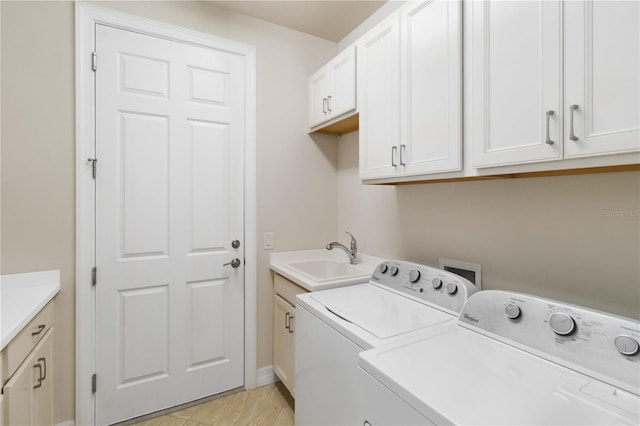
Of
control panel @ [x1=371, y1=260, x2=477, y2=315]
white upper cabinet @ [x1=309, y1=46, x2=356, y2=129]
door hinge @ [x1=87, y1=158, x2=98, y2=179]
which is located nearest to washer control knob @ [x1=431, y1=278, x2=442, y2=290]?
control panel @ [x1=371, y1=260, x2=477, y2=315]

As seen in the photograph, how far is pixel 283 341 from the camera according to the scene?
6.92 ft

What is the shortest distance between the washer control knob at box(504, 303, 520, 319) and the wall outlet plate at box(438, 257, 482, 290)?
1.41 ft

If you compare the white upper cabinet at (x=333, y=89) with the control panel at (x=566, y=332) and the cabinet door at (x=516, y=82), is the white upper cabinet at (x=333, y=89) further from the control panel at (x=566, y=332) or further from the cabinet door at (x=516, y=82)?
the control panel at (x=566, y=332)

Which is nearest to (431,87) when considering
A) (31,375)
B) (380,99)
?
(380,99)

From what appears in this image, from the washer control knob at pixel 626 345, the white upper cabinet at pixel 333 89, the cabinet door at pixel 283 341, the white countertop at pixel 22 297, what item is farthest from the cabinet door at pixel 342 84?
the white countertop at pixel 22 297

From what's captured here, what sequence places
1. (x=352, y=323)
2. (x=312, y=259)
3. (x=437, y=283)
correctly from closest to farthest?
(x=352, y=323) → (x=437, y=283) → (x=312, y=259)

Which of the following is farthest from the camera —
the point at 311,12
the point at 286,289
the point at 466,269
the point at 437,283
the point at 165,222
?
the point at 311,12

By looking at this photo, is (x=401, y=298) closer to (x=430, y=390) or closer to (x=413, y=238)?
(x=413, y=238)

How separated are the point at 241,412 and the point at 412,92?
2140mm

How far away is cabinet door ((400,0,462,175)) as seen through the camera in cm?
128

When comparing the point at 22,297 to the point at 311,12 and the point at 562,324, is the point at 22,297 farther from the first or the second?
the point at 311,12

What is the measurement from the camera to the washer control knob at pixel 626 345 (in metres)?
0.82

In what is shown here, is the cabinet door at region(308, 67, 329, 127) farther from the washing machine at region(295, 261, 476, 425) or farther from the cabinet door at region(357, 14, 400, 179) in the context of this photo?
the washing machine at region(295, 261, 476, 425)

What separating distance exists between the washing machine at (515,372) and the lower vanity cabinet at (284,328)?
3.01 feet
